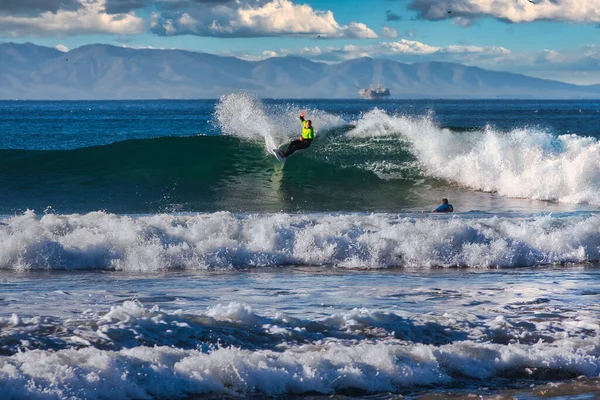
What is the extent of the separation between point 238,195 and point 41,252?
11.3m

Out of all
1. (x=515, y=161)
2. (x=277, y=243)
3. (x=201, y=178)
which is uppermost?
(x=515, y=161)

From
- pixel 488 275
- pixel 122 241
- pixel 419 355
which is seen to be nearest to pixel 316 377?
pixel 419 355

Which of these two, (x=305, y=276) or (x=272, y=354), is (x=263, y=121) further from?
(x=272, y=354)

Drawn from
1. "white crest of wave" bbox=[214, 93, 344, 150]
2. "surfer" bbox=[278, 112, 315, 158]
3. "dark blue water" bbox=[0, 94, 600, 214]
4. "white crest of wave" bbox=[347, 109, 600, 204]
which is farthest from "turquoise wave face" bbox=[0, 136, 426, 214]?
"surfer" bbox=[278, 112, 315, 158]

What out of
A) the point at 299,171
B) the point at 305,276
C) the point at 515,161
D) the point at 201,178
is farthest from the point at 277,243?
the point at 515,161

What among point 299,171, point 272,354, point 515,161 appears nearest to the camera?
point 272,354

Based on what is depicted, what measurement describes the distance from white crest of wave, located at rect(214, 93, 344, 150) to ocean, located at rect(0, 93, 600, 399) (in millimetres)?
2808

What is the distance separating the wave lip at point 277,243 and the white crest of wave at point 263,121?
631 inches

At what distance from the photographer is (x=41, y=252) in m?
14.1

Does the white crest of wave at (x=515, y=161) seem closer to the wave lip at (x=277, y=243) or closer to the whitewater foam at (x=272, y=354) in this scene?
the wave lip at (x=277, y=243)

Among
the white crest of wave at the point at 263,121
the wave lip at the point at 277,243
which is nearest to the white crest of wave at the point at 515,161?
the white crest of wave at the point at 263,121

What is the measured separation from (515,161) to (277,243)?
47.8 ft

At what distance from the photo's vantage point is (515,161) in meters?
27.7

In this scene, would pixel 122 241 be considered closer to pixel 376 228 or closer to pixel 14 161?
pixel 376 228
